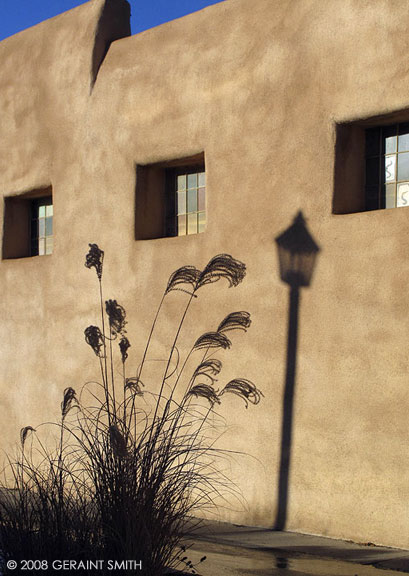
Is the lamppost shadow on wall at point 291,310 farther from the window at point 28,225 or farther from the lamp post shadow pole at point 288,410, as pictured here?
the window at point 28,225

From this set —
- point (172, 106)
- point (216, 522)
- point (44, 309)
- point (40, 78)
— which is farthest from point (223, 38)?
point (216, 522)

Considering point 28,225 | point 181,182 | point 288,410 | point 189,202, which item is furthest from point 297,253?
point 28,225

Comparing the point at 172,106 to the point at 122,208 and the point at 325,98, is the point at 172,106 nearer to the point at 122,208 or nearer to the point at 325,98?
the point at 122,208

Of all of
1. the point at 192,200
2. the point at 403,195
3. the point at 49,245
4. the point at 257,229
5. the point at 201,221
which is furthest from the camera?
the point at 49,245

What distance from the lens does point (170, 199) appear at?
828cm

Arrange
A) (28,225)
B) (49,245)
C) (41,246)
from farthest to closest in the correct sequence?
(28,225) < (41,246) < (49,245)

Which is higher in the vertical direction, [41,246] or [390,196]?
[390,196]

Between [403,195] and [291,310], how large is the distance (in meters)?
1.23

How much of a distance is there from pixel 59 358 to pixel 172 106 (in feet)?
9.30

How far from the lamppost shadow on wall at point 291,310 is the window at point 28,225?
3.69 m

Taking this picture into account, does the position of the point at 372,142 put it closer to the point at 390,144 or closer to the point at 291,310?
the point at 390,144

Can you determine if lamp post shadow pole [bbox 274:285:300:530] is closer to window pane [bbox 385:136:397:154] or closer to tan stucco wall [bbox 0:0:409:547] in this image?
tan stucco wall [bbox 0:0:409:547]

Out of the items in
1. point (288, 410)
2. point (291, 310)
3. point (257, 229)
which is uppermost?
point (257, 229)

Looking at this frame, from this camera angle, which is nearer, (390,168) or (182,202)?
(390,168)
